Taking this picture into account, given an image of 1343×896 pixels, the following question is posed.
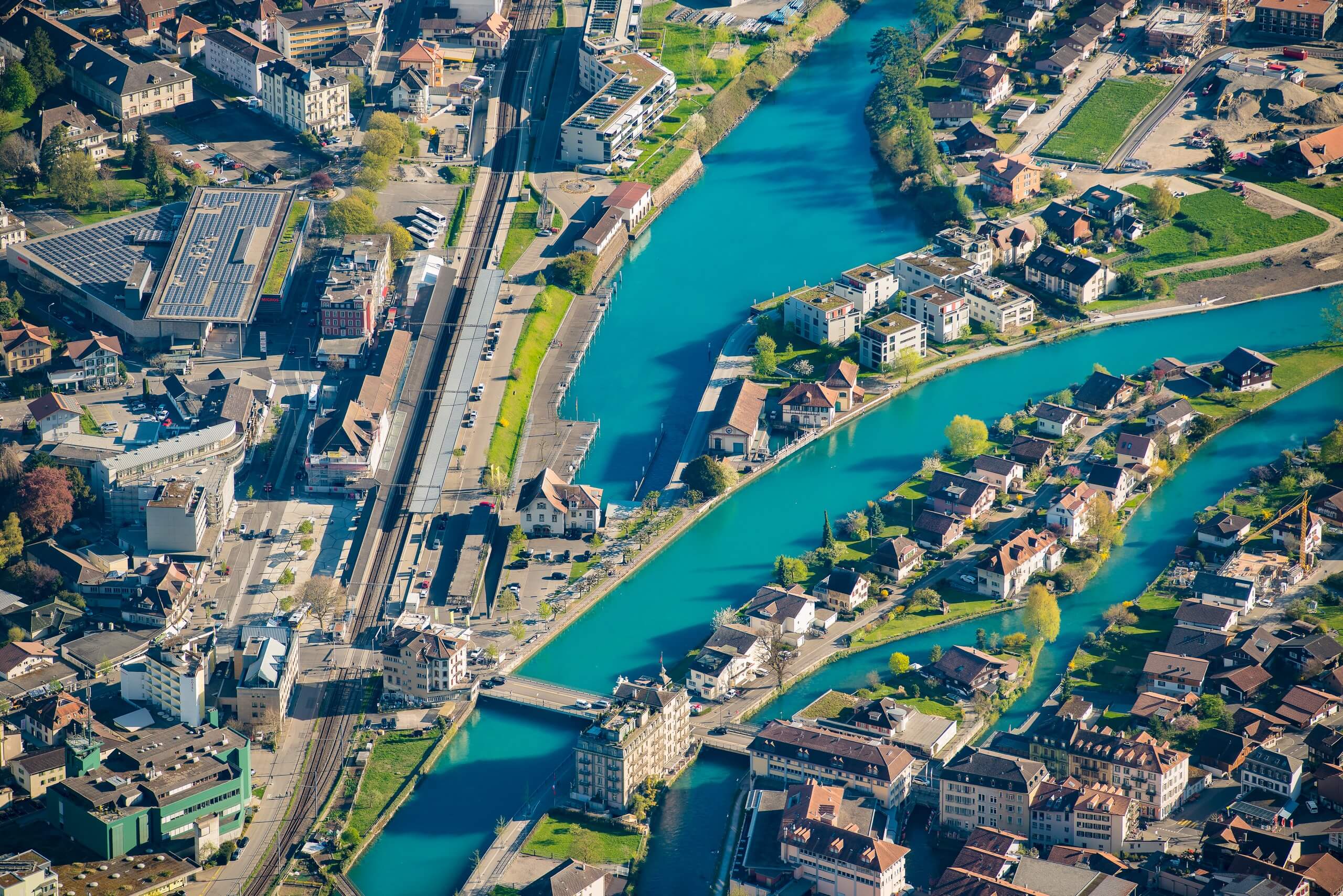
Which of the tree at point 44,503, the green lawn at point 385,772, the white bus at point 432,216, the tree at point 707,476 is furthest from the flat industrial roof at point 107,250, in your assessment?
the green lawn at point 385,772

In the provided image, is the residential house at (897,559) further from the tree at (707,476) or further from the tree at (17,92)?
the tree at (17,92)

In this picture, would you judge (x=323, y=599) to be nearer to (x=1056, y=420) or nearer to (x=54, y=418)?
(x=54, y=418)

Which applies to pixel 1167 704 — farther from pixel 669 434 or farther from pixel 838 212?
pixel 838 212

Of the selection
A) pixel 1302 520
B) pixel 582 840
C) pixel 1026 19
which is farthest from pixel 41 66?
pixel 1302 520

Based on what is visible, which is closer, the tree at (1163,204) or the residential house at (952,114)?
the tree at (1163,204)

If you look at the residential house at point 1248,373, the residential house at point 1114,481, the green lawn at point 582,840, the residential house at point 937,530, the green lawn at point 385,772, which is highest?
the residential house at point 1248,373

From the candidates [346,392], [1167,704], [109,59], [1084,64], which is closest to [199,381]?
[346,392]
